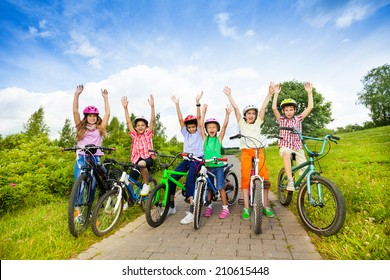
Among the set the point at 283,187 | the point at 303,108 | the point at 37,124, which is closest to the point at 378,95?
the point at 303,108

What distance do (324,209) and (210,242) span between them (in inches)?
77.3

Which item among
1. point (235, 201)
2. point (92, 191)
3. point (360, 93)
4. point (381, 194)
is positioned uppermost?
point (360, 93)

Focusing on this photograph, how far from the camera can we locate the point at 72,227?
3459 mm

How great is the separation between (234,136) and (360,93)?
50.7m

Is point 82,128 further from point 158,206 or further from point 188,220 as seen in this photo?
point 188,220

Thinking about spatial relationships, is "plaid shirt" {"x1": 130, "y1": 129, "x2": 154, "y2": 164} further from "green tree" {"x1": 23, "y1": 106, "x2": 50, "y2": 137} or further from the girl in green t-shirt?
"green tree" {"x1": 23, "y1": 106, "x2": 50, "y2": 137}

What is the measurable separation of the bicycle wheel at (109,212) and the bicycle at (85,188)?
233 millimetres

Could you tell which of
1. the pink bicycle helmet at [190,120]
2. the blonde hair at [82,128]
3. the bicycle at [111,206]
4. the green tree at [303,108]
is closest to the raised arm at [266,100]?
the pink bicycle helmet at [190,120]

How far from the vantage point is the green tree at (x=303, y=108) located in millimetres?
26953

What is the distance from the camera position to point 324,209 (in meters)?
3.83
